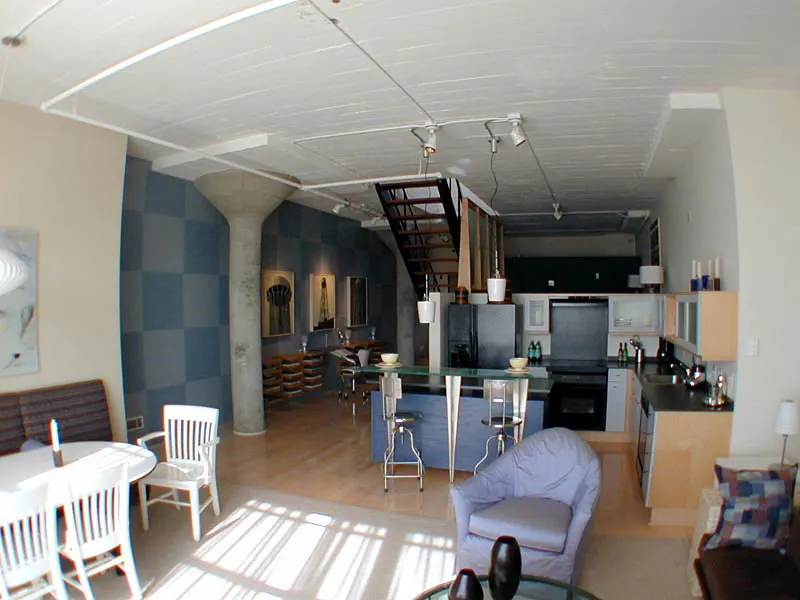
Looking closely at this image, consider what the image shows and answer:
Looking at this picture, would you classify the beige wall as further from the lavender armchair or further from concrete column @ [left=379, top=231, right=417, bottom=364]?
concrete column @ [left=379, top=231, right=417, bottom=364]

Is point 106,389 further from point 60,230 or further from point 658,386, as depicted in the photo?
point 658,386

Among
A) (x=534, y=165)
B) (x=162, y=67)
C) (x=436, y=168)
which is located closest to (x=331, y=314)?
(x=436, y=168)

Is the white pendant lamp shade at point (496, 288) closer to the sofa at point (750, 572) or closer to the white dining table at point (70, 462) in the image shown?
the sofa at point (750, 572)

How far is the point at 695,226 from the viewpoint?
200 inches

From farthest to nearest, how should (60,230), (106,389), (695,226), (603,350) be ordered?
1. (603,350)
2. (695,226)
3. (106,389)
4. (60,230)

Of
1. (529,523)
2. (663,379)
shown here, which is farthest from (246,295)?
(663,379)

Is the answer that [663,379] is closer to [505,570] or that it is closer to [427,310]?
[427,310]

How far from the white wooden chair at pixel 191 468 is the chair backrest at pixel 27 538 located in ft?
3.52

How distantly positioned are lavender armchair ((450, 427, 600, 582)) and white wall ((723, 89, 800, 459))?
1499 millimetres

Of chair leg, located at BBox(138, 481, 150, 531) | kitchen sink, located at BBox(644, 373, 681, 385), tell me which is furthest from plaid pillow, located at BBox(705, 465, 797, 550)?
chair leg, located at BBox(138, 481, 150, 531)

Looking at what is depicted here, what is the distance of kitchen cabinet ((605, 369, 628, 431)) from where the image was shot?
6.62 m

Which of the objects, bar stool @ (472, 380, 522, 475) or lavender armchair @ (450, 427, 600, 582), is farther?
bar stool @ (472, 380, 522, 475)

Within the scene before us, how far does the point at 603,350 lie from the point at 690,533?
12.1 ft

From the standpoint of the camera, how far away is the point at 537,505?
3336 mm
